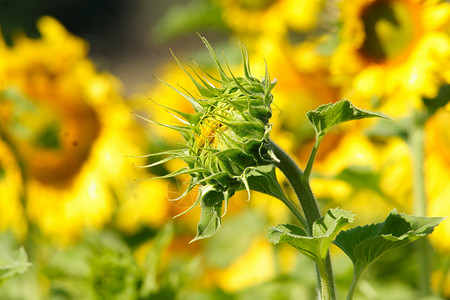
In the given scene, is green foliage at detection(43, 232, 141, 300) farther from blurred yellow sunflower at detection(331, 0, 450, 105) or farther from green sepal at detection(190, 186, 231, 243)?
Result: blurred yellow sunflower at detection(331, 0, 450, 105)

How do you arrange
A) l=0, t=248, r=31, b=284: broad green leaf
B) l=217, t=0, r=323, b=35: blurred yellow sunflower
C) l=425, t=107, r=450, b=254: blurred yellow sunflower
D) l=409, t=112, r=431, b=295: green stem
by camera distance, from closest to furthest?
l=0, t=248, r=31, b=284: broad green leaf → l=409, t=112, r=431, b=295: green stem → l=425, t=107, r=450, b=254: blurred yellow sunflower → l=217, t=0, r=323, b=35: blurred yellow sunflower

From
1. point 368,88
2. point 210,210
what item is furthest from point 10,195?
point 210,210

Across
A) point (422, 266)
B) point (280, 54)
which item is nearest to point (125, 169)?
point (280, 54)

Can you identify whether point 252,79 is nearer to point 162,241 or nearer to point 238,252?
point 162,241

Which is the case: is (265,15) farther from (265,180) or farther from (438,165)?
(265,180)

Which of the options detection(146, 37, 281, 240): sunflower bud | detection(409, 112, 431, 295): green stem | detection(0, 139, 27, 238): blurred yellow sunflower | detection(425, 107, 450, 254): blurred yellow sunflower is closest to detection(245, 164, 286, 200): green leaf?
detection(146, 37, 281, 240): sunflower bud
